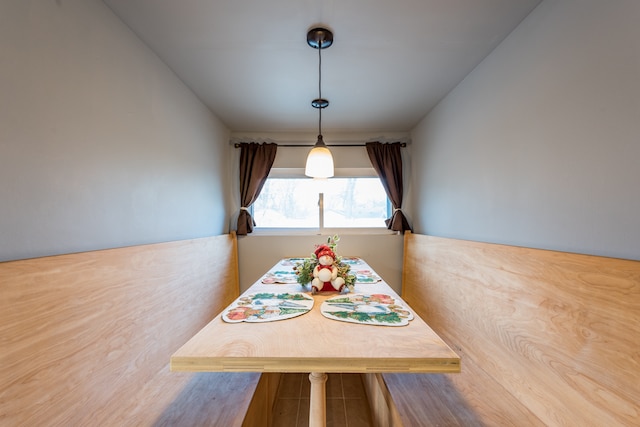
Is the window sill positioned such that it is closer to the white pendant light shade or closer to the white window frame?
the white window frame

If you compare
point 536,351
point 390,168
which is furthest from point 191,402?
point 390,168

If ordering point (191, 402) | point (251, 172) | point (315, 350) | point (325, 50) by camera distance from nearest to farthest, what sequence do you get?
1. point (315, 350)
2. point (191, 402)
3. point (325, 50)
4. point (251, 172)

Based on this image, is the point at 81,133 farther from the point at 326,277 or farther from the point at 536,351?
the point at 536,351

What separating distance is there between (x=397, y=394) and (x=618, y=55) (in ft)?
5.41

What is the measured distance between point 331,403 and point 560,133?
2.05 meters

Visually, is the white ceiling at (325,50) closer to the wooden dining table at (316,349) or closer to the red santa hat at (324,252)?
the red santa hat at (324,252)

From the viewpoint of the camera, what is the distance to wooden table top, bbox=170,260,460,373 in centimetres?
81

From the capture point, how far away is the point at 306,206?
11.2ft

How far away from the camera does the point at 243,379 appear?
134 centimetres

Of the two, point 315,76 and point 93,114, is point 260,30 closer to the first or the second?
point 315,76

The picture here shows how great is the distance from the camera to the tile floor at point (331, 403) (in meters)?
1.62

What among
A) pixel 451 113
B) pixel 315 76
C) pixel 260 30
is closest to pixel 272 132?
pixel 315 76

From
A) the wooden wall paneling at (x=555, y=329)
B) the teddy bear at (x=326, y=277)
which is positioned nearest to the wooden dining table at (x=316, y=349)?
the teddy bear at (x=326, y=277)

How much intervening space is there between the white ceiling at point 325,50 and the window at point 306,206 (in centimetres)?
103
